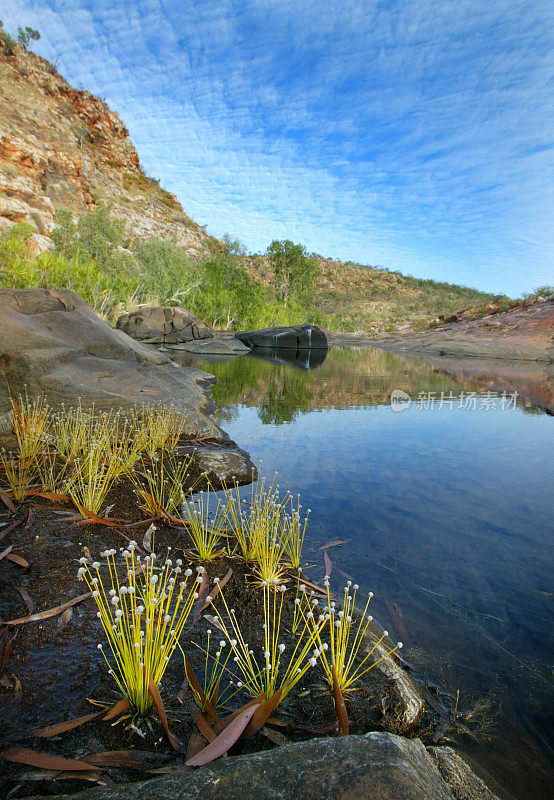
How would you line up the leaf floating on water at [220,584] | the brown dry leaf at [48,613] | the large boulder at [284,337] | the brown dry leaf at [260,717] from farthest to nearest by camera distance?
the large boulder at [284,337], the leaf floating on water at [220,584], the brown dry leaf at [48,613], the brown dry leaf at [260,717]

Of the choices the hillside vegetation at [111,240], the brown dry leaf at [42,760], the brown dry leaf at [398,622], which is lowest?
→ the brown dry leaf at [398,622]

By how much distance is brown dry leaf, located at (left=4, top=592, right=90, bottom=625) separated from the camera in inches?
100

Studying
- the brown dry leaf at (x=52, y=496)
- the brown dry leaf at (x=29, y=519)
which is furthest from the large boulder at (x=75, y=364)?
the brown dry leaf at (x=29, y=519)

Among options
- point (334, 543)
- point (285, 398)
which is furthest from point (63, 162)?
point (334, 543)

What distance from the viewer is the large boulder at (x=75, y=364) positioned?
651 cm

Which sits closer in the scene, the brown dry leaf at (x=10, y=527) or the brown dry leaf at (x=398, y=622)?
the brown dry leaf at (x=398, y=622)

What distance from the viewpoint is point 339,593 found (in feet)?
11.5

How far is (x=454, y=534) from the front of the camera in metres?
4.71

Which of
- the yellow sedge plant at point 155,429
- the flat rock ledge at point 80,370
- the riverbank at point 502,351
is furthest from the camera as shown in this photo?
the riverbank at point 502,351

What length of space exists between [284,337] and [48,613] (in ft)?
116

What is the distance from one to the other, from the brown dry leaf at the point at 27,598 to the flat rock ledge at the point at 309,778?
168cm

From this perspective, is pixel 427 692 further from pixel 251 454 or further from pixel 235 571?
pixel 251 454

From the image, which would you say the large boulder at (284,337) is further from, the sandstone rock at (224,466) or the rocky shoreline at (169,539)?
the sandstone rock at (224,466)

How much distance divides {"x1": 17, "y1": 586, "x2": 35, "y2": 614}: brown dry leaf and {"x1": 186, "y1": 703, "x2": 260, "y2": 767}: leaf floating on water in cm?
157
